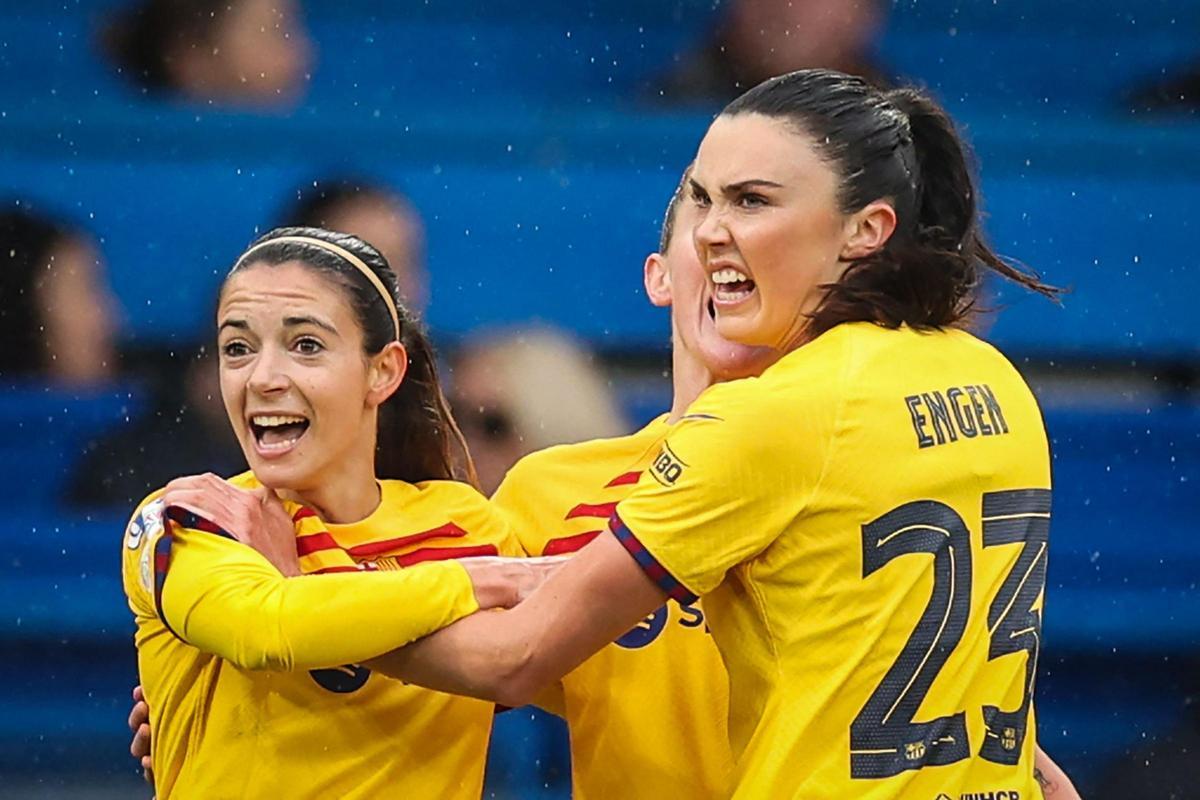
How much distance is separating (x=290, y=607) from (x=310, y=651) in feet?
0.20

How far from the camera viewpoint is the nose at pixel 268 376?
2.90m

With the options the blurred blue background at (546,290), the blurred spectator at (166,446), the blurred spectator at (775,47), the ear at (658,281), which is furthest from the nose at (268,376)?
the blurred spectator at (775,47)

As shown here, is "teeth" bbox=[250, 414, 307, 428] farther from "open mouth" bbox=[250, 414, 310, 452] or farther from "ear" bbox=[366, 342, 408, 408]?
"ear" bbox=[366, 342, 408, 408]

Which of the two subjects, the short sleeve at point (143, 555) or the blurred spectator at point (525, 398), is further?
the blurred spectator at point (525, 398)

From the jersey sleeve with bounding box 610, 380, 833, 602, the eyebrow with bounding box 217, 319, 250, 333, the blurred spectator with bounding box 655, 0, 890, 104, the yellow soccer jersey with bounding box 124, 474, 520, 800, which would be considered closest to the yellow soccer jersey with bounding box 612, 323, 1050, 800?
the jersey sleeve with bounding box 610, 380, 833, 602

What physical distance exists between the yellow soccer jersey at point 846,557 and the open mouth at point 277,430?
0.59 m

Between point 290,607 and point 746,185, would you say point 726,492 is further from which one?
point 290,607

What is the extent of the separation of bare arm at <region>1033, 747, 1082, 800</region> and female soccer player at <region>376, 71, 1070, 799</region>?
0.46 meters

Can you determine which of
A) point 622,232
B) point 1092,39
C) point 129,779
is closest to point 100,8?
point 622,232

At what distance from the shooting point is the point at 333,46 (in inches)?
266

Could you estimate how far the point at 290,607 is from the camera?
2.65m

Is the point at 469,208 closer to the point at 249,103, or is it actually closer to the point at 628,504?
the point at 249,103

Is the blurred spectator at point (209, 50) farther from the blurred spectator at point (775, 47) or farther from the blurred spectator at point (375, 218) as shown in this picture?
the blurred spectator at point (775, 47)

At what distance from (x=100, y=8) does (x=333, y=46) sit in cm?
74
